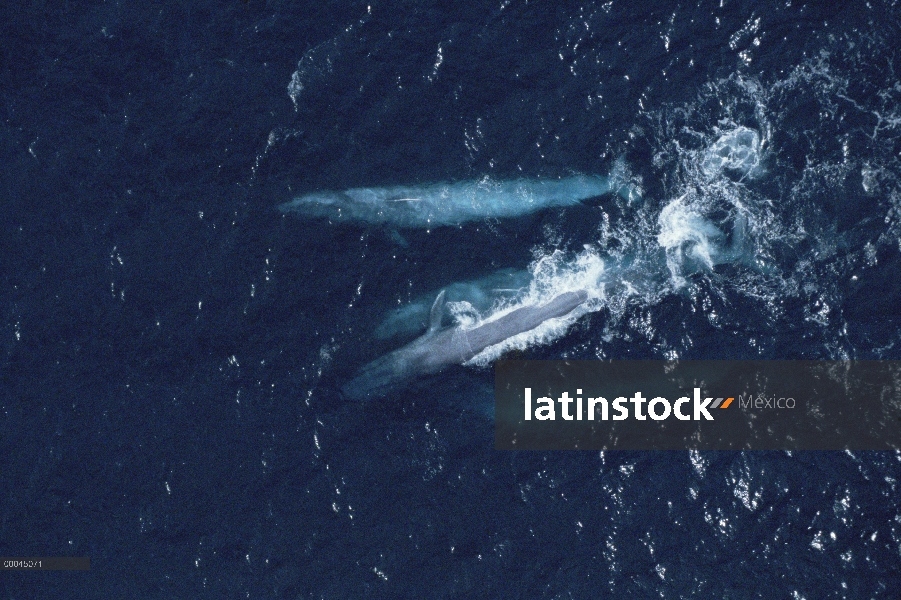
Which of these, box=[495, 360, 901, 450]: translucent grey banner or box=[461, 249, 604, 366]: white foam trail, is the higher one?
box=[461, 249, 604, 366]: white foam trail

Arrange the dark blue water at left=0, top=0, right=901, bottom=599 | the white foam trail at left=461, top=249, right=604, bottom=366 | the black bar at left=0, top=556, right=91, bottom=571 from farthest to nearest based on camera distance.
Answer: the white foam trail at left=461, top=249, right=604, bottom=366
the black bar at left=0, top=556, right=91, bottom=571
the dark blue water at left=0, top=0, right=901, bottom=599

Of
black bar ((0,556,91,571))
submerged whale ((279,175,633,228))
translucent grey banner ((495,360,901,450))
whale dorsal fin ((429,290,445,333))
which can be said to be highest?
submerged whale ((279,175,633,228))

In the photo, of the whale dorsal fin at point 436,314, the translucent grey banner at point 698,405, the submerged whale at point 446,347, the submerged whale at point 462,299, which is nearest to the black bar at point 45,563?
the submerged whale at point 446,347

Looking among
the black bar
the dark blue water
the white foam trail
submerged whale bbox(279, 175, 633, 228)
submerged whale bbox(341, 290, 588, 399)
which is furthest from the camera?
submerged whale bbox(279, 175, 633, 228)

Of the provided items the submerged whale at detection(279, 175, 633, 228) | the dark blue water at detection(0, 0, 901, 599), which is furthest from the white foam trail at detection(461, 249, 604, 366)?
the submerged whale at detection(279, 175, 633, 228)

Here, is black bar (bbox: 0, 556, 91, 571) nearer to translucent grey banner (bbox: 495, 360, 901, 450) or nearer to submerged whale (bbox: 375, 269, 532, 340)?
submerged whale (bbox: 375, 269, 532, 340)

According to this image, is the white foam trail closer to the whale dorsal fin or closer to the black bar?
the whale dorsal fin

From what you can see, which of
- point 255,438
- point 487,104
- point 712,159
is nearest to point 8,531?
point 255,438

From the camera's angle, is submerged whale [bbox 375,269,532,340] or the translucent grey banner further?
submerged whale [bbox 375,269,532,340]
